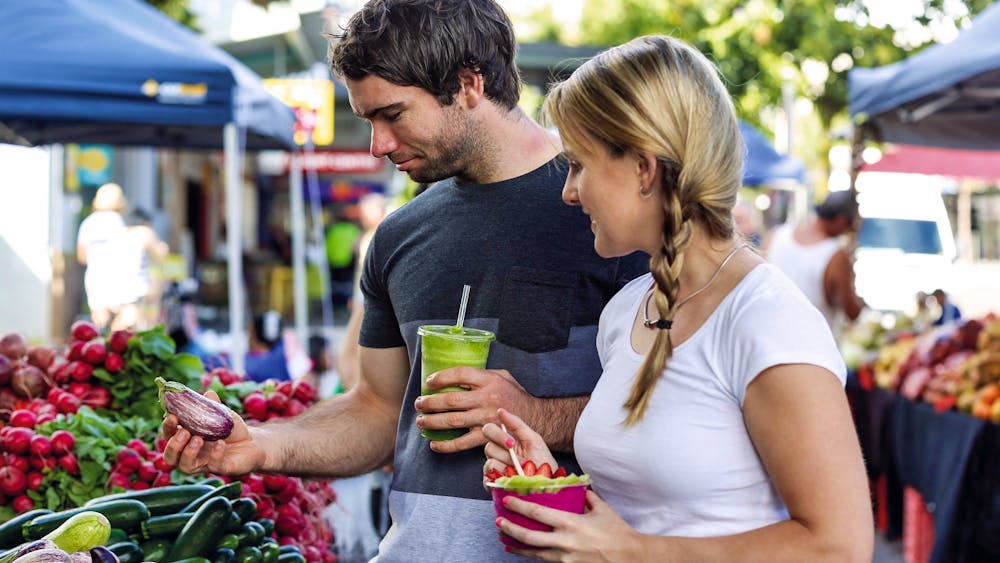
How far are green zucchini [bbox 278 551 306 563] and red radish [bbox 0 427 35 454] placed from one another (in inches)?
37.1

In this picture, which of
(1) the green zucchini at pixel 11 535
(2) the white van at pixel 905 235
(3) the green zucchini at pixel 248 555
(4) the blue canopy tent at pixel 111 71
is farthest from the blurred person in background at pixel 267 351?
(2) the white van at pixel 905 235

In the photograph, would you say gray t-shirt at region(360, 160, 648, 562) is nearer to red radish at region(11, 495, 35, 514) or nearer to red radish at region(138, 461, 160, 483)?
red radish at region(138, 461, 160, 483)

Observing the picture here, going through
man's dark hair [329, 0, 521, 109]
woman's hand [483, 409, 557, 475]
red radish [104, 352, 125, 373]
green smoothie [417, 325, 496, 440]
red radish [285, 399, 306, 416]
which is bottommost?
red radish [285, 399, 306, 416]

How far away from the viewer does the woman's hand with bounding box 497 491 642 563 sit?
1.83m

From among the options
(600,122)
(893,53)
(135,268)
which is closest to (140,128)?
(135,268)

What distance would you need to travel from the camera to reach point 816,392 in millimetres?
1776

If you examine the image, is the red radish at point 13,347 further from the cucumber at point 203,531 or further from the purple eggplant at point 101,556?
the purple eggplant at point 101,556

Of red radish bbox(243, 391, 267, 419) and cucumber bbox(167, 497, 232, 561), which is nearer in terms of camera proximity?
cucumber bbox(167, 497, 232, 561)

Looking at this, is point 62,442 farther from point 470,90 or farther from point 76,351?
point 470,90

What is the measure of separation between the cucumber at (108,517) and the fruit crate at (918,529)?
16.1 feet

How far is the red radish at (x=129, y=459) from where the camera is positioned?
3486mm

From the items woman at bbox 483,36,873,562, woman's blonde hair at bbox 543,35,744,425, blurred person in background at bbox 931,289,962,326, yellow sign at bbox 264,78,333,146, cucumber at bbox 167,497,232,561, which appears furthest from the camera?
yellow sign at bbox 264,78,333,146

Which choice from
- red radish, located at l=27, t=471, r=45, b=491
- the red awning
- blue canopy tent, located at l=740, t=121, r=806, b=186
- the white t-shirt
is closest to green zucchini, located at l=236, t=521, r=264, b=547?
red radish, located at l=27, t=471, r=45, b=491

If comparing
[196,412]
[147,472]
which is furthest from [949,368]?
[196,412]
